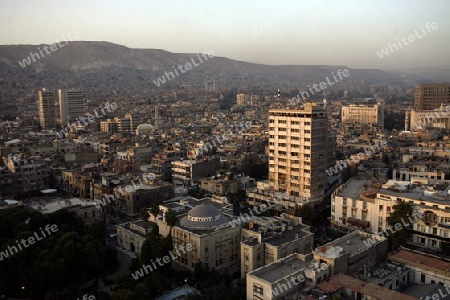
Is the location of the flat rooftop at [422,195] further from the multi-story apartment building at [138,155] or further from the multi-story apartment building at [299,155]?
the multi-story apartment building at [138,155]

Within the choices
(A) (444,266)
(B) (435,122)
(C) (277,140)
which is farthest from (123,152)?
(B) (435,122)

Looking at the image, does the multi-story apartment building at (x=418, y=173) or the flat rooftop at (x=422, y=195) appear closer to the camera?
the flat rooftop at (x=422, y=195)

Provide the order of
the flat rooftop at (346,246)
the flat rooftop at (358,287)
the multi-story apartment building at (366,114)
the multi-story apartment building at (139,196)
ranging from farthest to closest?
the multi-story apartment building at (366,114), the multi-story apartment building at (139,196), the flat rooftop at (346,246), the flat rooftop at (358,287)

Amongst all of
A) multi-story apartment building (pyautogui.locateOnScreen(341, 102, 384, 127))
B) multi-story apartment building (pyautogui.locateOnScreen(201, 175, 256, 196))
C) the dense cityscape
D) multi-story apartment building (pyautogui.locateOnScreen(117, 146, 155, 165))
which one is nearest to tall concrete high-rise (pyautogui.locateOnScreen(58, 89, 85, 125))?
→ the dense cityscape

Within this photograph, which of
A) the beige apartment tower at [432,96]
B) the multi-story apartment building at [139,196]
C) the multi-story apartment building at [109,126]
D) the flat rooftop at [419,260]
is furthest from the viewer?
the beige apartment tower at [432,96]

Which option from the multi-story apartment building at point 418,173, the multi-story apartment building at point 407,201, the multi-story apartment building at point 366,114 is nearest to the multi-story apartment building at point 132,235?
the multi-story apartment building at point 407,201

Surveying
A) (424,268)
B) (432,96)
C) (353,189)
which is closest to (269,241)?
(424,268)

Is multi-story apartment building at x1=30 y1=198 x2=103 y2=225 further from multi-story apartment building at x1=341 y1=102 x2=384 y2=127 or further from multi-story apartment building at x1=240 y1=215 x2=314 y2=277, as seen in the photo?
multi-story apartment building at x1=341 y1=102 x2=384 y2=127

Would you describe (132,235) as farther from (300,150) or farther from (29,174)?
(29,174)
